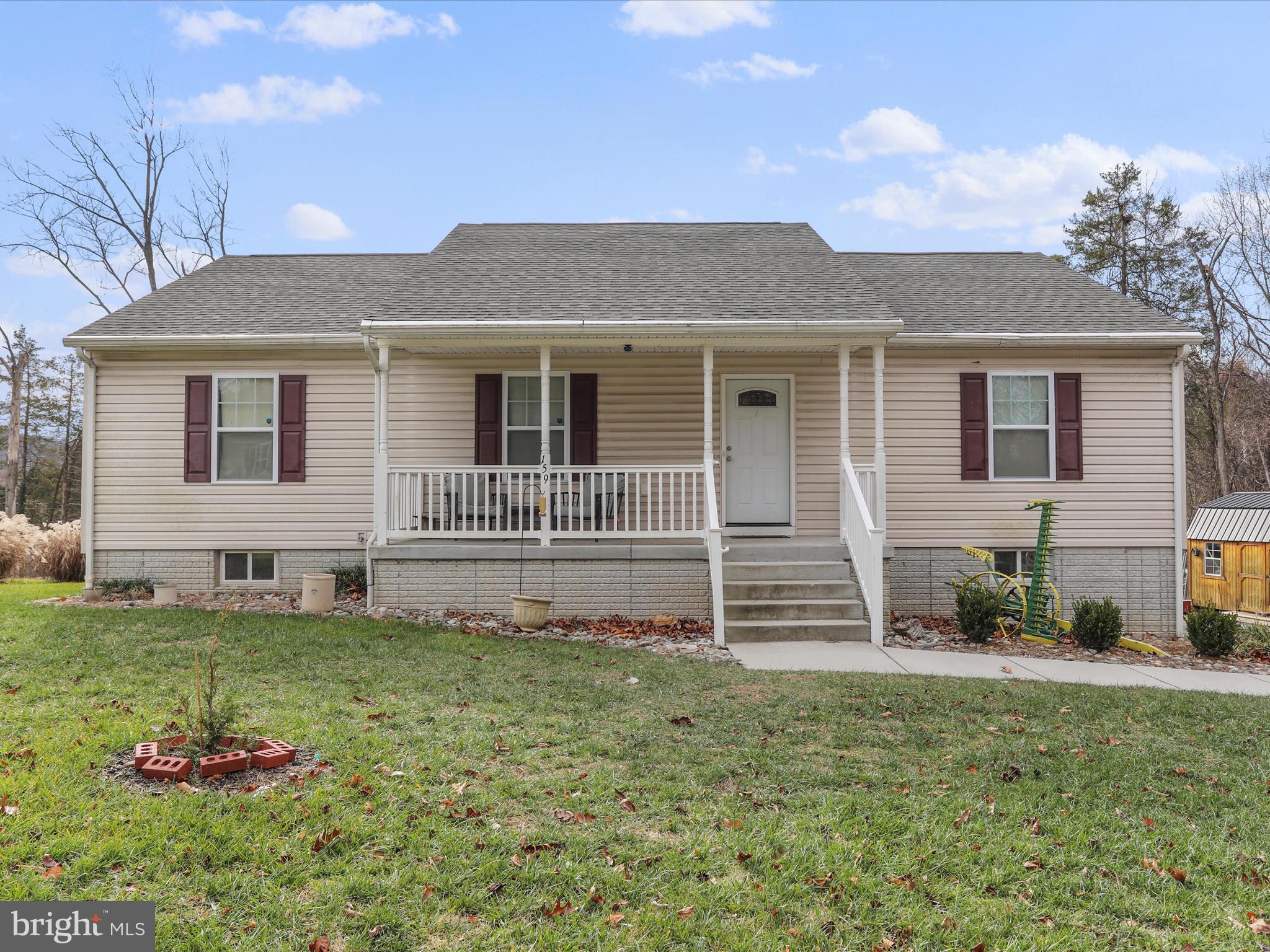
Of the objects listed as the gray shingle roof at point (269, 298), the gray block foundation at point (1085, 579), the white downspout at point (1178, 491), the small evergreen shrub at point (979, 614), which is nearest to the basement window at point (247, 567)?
the gray shingle roof at point (269, 298)

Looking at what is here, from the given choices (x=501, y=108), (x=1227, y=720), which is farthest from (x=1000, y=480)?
(x=501, y=108)

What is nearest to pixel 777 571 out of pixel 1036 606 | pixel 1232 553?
pixel 1036 606

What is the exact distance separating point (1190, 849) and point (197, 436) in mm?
11044

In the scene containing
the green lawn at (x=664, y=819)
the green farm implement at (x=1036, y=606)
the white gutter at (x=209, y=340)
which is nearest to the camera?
the green lawn at (x=664, y=819)

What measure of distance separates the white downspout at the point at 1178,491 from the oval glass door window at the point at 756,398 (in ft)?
17.3

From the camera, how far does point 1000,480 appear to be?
10.1 m

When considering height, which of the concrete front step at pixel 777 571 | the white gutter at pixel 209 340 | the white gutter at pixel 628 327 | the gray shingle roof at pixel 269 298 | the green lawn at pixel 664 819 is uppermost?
the gray shingle roof at pixel 269 298

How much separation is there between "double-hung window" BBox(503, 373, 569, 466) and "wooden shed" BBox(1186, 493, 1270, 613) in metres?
14.9

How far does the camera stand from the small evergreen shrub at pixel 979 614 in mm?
8141

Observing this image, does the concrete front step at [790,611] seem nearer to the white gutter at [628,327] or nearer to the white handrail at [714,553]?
the white handrail at [714,553]

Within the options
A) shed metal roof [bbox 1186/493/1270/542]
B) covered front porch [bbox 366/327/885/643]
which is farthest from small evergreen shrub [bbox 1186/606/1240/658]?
shed metal roof [bbox 1186/493/1270/542]

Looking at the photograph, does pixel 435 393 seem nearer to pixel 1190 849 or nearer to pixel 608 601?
pixel 608 601

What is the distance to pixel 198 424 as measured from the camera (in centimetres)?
1017

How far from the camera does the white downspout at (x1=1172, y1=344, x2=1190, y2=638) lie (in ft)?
32.4
